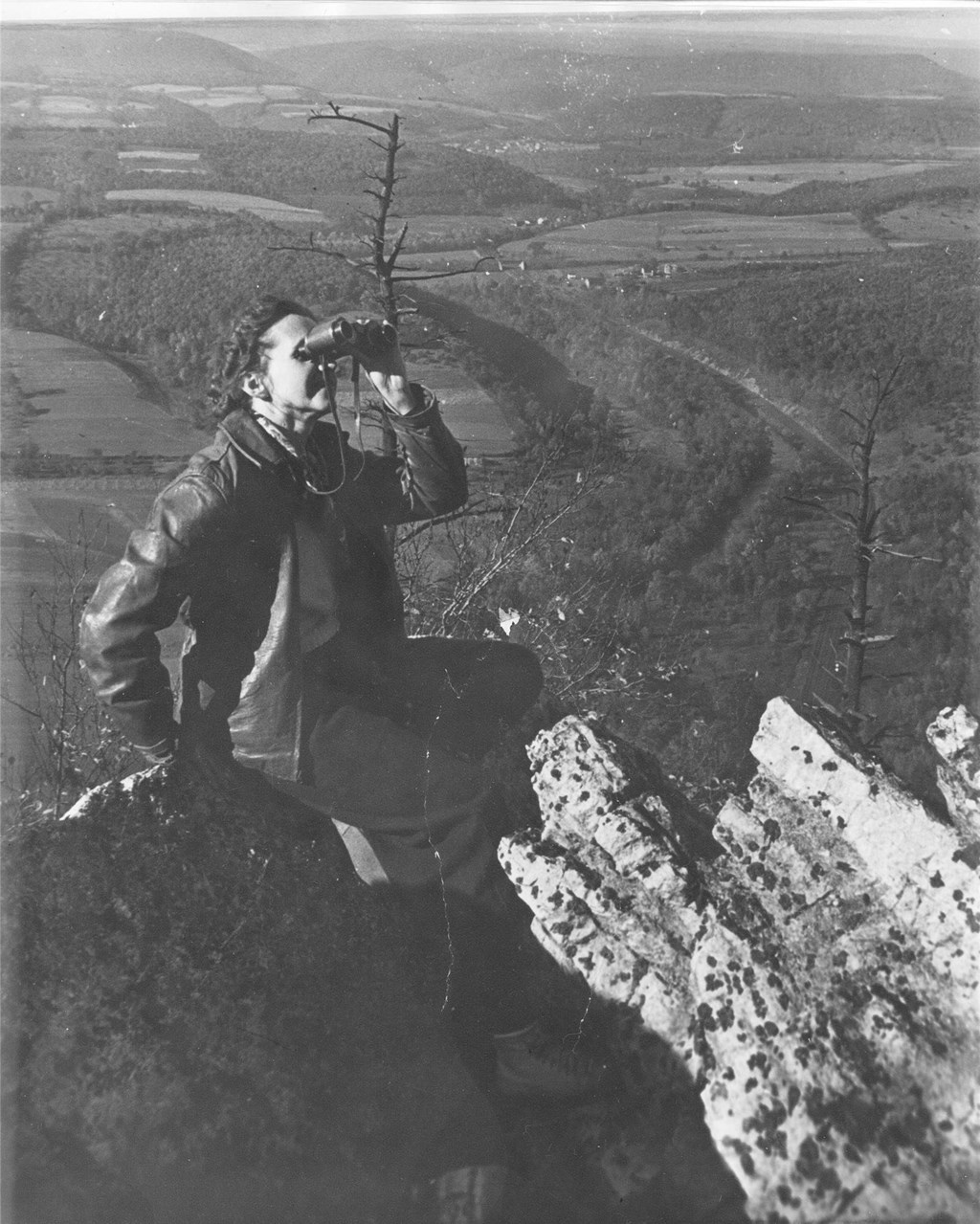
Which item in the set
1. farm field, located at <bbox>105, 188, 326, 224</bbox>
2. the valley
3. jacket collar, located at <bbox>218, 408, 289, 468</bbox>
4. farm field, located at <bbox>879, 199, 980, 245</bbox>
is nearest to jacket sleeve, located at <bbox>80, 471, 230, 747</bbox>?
jacket collar, located at <bbox>218, 408, 289, 468</bbox>

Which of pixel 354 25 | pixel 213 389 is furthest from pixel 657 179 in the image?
pixel 213 389

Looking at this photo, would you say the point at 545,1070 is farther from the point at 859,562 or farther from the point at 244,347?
the point at 244,347

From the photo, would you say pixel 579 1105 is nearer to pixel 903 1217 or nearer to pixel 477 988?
pixel 477 988

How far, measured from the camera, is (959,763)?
388cm

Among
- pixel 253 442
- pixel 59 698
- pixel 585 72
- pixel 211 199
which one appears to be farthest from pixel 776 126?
pixel 59 698

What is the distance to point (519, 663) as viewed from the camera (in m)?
3.95

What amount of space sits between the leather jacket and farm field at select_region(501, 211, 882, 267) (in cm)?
112

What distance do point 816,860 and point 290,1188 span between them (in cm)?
196

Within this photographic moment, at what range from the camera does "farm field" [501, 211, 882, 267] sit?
4219mm

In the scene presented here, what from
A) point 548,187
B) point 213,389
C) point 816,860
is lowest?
point 816,860

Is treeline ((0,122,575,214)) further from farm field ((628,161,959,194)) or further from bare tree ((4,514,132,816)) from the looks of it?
bare tree ((4,514,132,816))

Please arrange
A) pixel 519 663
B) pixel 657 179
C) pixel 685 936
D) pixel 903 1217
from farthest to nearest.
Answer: pixel 657 179 < pixel 519 663 < pixel 685 936 < pixel 903 1217

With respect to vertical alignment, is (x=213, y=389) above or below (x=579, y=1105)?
above

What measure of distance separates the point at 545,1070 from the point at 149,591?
1.97 meters
